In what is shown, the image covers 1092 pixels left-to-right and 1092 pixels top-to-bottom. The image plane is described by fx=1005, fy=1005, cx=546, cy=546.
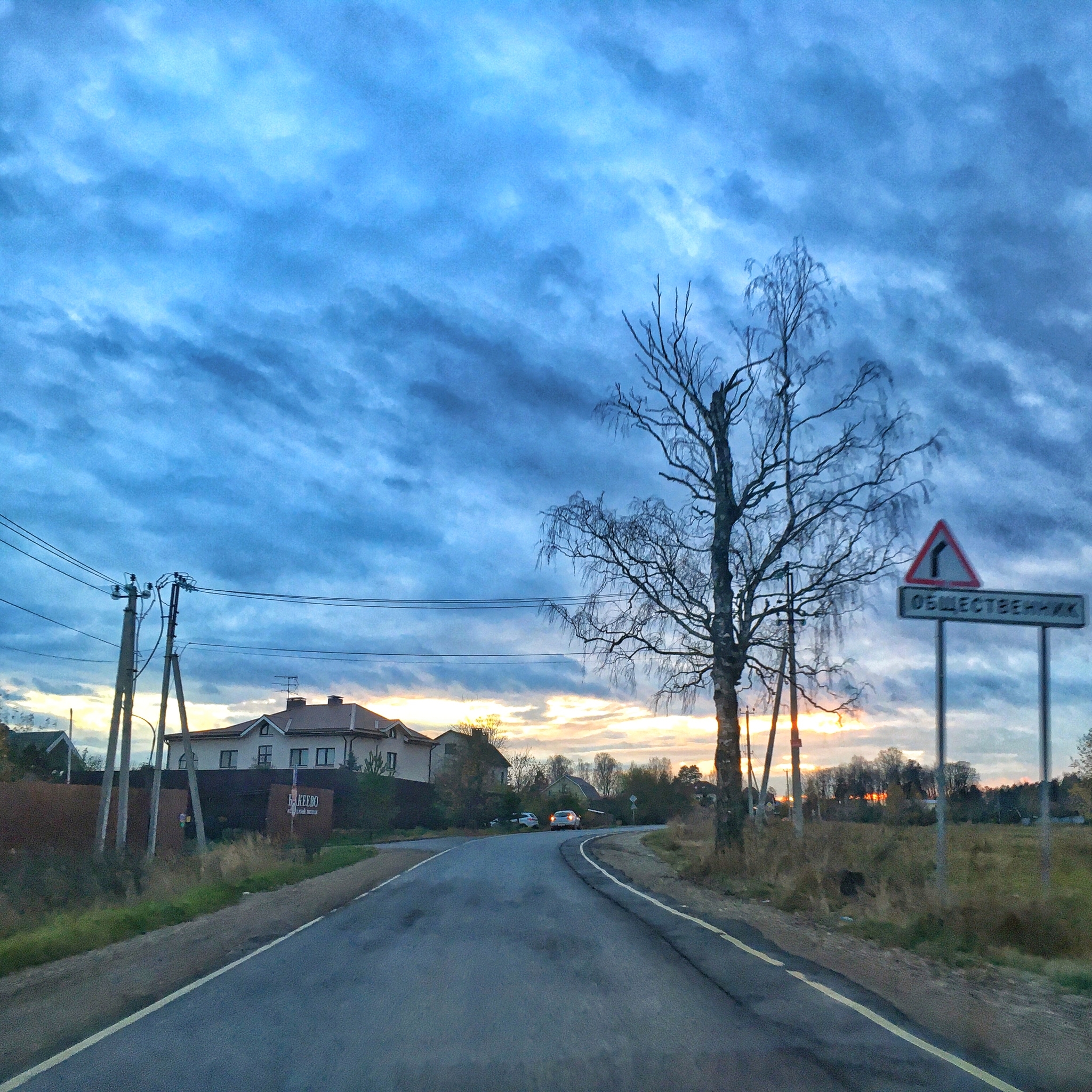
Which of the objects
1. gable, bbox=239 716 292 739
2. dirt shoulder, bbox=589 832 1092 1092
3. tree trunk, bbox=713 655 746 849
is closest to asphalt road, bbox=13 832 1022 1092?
dirt shoulder, bbox=589 832 1092 1092

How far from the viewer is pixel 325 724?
77312 mm

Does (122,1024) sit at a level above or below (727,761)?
below

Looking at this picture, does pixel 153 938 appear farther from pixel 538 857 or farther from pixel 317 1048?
pixel 538 857

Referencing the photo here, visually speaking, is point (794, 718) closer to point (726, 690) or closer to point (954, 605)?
point (726, 690)

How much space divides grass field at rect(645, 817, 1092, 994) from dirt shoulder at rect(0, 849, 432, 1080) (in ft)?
25.0

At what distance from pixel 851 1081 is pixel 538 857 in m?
26.4

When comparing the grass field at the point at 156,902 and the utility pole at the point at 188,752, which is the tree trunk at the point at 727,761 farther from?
the utility pole at the point at 188,752

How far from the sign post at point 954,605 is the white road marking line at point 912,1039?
3733 mm

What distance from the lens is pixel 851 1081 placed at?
588 cm

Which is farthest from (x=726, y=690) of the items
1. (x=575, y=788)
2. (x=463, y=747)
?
(x=575, y=788)

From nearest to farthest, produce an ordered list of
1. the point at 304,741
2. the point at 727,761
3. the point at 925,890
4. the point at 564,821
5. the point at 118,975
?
the point at 118,975 → the point at 925,890 → the point at 727,761 → the point at 564,821 → the point at 304,741

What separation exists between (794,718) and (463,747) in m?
52.0

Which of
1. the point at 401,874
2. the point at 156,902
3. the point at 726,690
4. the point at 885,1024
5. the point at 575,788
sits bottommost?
the point at 575,788

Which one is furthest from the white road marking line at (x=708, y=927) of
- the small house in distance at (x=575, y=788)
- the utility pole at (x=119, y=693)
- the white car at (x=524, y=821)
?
the small house in distance at (x=575, y=788)
